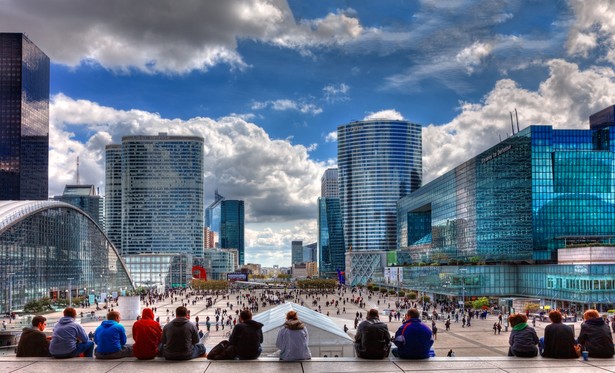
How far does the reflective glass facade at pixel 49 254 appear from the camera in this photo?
100 metres

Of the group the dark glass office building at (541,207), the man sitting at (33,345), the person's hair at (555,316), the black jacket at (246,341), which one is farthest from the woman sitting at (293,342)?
the dark glass office building at (541,207)

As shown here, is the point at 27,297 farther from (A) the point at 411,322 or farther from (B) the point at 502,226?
(A) the point at 411,322

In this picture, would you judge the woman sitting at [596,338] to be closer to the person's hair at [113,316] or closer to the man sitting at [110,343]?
the man sitting at [110,343]

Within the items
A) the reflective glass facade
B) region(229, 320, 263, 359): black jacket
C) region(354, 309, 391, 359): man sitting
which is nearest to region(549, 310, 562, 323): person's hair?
region(354, 309, 391, 359): man sitting

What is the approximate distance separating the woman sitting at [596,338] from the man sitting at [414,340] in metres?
3.95

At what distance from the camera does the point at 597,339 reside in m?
15.8

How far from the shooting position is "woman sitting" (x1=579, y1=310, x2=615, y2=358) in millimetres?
15742

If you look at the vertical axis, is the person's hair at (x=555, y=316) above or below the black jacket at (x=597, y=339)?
above

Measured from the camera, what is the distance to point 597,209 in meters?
116

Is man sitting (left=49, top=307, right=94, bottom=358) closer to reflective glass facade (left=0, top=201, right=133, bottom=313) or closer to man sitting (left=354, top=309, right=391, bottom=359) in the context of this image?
man sitting (left=354, top=309, right=391, bottom=359)

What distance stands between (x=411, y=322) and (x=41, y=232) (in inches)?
4320

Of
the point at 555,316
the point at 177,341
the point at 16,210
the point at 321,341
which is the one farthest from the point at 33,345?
the point at 16,210

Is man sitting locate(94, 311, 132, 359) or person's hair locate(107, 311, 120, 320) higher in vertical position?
person's hair locate(107, 311, 120, 320)

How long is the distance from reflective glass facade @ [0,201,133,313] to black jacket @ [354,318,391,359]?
90028 mm
